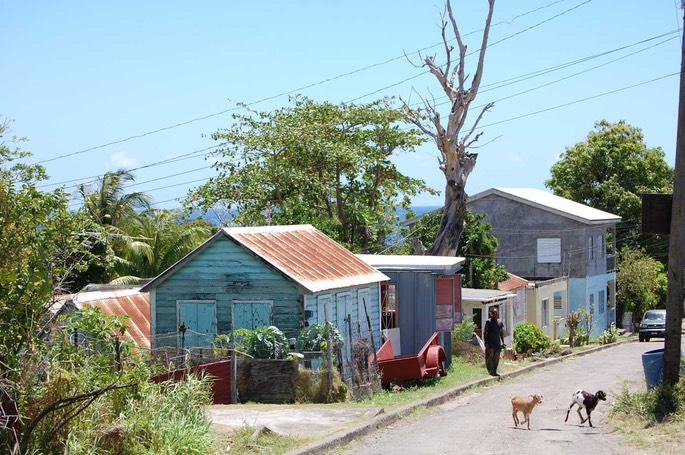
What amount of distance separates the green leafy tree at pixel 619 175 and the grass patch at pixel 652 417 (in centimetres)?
4585

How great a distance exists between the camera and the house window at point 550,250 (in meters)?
48.2

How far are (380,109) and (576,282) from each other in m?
17.6

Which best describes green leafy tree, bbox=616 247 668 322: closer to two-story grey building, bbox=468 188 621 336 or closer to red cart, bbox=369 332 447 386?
two-story grey building, bbox=468 188 621 336

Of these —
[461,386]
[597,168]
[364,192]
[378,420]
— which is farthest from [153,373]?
[597,168]

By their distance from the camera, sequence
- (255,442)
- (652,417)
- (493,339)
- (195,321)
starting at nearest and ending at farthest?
1. (255,442)
2. (652,417)
3. (195,321)
4. (493,339)

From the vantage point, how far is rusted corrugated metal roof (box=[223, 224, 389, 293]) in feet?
63.7

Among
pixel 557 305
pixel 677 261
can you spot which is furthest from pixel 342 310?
pixel 557 305

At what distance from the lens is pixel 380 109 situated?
3572 centimetres

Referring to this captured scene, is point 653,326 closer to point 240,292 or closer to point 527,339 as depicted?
point 527,339

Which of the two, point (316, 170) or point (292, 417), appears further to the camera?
point (316, 170)

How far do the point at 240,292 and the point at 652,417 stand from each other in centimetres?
870

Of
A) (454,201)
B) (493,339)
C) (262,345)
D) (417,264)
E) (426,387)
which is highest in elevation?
(454,201)

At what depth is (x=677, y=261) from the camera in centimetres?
1495

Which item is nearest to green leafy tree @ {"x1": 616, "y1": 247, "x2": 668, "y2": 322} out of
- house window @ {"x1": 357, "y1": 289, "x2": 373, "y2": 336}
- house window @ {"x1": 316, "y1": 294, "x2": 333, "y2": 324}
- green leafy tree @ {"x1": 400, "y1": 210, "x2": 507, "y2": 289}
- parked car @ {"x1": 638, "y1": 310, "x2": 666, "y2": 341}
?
parked car @ {"x1": 638, "y1": 310, "x2": 666, "y2": 341}
